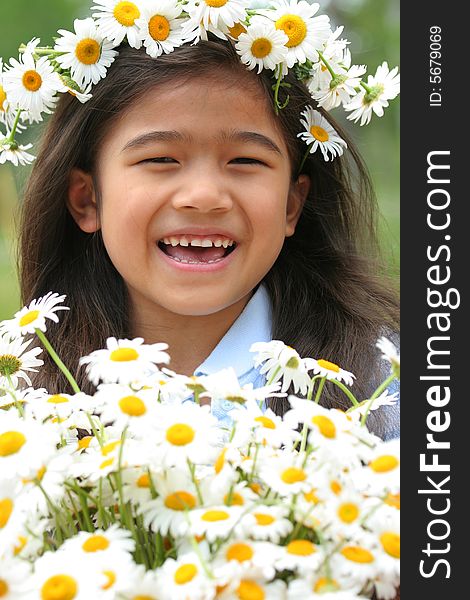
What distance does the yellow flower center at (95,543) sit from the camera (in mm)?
651

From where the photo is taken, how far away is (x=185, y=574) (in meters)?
0.62

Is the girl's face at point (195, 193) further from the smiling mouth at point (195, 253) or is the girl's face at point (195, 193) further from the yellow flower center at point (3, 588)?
the yellow flower center at point (3, 588)

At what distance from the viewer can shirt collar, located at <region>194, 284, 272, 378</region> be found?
140cm

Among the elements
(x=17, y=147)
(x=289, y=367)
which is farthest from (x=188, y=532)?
(x=17, y=147)

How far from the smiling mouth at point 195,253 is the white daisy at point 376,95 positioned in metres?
0.24

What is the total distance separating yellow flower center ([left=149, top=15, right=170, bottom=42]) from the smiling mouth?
27cm

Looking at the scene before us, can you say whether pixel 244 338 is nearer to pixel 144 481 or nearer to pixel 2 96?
pixel 2 96

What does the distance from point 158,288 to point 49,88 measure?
11.7 inches

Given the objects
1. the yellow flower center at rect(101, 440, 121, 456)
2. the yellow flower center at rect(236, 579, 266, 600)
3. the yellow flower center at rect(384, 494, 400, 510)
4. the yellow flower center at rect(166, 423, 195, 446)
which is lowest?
the yellow flower center at rect(236, 579, 266, 600)

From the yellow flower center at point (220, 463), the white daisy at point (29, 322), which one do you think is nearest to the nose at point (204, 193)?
the white daisy at point (29, 322)

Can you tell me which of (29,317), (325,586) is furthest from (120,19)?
(325,586)

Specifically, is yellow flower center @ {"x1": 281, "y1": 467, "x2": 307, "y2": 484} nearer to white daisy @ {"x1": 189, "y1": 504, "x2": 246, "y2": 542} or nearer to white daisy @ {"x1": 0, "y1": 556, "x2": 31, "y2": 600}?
white daisy @ {"x1": 189, "y1": 504, "x2": 246, "y2": 542}

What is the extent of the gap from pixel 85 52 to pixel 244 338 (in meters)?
0.46

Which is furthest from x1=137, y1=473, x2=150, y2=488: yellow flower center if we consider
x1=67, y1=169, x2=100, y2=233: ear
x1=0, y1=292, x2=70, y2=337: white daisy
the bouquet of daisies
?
x1=67, y1=169, x2=100, y2=233: ear
